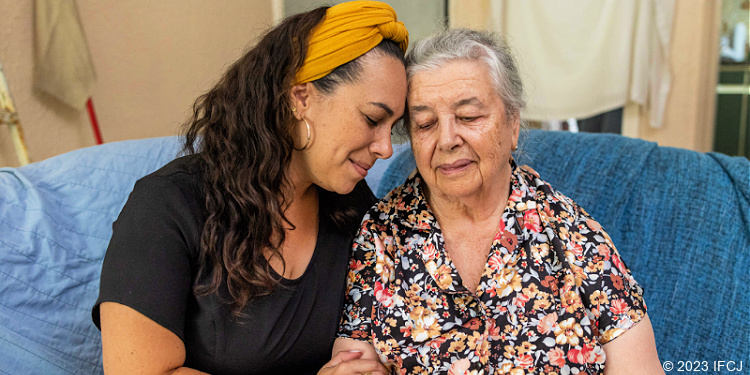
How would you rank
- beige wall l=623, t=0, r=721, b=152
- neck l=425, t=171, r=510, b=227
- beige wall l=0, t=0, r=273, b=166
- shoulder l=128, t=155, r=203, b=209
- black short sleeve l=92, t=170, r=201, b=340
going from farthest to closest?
beige wall l=623, t=0, r=721, b=152 → beige wall l=0, t=0, r=273, b=166 → neck l=425, t=171, r=510, b=227 → shoulder l=128, t=155, r=203, b=209 → black short sleeve l=92, t=170, r=201, b=340

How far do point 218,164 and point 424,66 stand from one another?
0.57 metres

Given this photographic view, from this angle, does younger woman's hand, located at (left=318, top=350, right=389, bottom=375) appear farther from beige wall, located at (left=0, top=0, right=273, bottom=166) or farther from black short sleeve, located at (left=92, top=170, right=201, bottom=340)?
beige wall, located at (left=0, top=0, right=273, bottom=166)

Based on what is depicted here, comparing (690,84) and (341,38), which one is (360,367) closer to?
(341,38)

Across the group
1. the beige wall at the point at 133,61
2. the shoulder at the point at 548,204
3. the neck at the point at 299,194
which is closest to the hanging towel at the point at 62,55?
the beige wall at the point at 133,61

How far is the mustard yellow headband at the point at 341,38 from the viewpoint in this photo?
119cm

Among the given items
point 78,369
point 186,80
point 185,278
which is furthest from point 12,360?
point 186,80

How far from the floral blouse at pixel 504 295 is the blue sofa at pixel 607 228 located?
1.54 feet

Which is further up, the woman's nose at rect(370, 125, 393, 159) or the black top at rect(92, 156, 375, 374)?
the woman's nose at rect(370, 125, 393, 159)

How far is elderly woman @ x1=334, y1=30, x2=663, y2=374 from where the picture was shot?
1.23 metres

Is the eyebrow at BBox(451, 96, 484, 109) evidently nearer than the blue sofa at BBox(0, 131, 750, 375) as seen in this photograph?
Yes

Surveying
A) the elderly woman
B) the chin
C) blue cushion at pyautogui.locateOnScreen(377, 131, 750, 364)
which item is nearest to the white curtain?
blue cushion at pyautogui.locateOnScreen(377, 131, 750, 364)

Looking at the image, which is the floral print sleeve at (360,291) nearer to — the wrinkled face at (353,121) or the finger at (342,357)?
the finger at (342,357)

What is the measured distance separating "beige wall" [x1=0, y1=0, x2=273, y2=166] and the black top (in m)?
0.90

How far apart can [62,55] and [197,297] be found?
125cm
